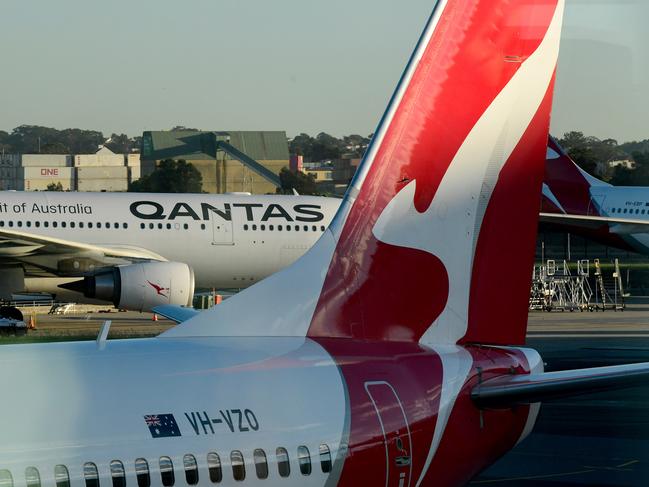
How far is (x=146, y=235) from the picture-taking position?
29.6 meters

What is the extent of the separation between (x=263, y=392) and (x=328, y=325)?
3.35ft

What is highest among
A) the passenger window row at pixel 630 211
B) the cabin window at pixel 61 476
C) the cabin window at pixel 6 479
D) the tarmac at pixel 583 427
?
the cabin window at pixel 6 479

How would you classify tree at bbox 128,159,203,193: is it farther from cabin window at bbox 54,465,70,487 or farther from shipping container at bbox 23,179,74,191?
cabin window at bbox 54,465,70,487

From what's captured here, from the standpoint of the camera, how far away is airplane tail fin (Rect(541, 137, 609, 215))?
38.9 meters

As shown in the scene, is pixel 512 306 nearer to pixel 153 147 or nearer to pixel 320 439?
pixel 320 439

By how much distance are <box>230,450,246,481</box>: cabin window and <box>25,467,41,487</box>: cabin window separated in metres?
1.09

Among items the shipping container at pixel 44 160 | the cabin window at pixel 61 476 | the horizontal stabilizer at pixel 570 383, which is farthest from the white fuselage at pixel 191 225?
the shipping container at pixel 44 160

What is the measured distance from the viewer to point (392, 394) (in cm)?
677

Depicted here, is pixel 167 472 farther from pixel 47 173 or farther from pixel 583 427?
pixel 47 173

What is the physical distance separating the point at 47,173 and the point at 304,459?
8210 cm

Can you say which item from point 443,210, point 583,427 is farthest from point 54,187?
point 443,210

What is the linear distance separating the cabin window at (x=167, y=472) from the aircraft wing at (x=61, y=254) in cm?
2322

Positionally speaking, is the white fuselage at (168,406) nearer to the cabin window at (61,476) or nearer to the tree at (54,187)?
the cabin window at (61,476)

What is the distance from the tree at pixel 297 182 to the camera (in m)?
68.3
